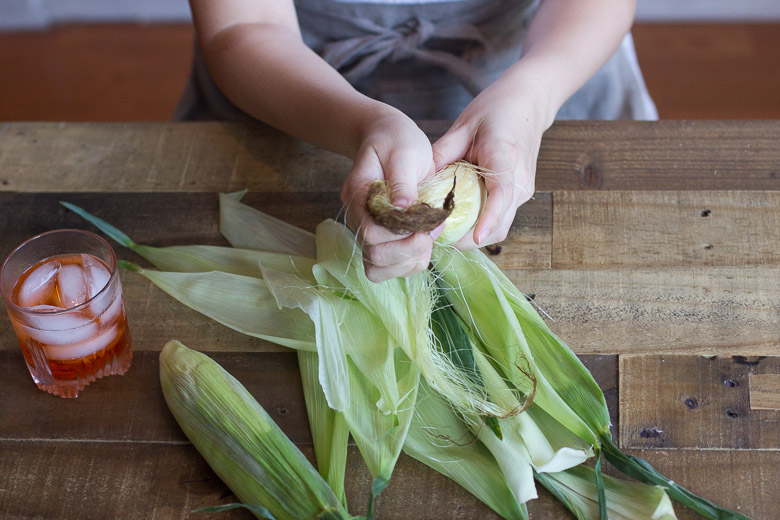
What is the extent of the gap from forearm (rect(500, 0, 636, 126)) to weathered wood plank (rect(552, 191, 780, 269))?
13 cm

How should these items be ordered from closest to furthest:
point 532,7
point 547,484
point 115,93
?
point 547,484 → point 532,7 → point 115,93

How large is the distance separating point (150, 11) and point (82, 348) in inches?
92.2

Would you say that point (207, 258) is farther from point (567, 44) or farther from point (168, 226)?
point (567, 44)

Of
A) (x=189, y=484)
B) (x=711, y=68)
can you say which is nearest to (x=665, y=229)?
(x=189, y=484)

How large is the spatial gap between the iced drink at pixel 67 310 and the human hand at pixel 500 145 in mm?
360

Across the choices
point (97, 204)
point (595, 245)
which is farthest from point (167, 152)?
point (595, 245)

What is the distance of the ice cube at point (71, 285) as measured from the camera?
0.77m

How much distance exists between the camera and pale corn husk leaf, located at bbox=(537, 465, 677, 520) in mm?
679

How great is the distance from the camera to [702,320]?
2.72 ft


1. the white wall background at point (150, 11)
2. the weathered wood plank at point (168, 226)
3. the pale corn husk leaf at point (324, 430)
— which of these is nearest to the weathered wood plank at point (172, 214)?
the weathered wood plank at point (168, 226)

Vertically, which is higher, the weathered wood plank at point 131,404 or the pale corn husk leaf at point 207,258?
the pale corn husk leaf at point 207,258

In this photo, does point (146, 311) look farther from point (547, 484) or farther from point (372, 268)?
point (547, 484)

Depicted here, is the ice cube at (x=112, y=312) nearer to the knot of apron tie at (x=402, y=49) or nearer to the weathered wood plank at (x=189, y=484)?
the weathered wood plank at (x=189, y=484)

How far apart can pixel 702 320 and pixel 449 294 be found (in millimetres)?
274
